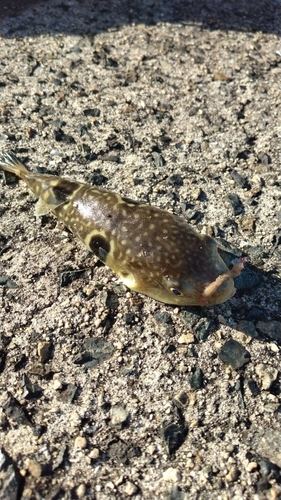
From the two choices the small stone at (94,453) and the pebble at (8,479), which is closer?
the pebble at (8,479)

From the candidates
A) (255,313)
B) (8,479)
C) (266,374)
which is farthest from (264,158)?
(8,479)

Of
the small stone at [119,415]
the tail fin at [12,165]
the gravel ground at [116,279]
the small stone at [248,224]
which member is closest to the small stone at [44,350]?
the gravel ground at [116,279]

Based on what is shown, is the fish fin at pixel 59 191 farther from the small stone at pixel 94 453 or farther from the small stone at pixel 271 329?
the small stone at pixel 94 453

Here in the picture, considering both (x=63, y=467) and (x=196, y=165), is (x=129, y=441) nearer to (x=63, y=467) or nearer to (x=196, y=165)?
(x=63, y=467)

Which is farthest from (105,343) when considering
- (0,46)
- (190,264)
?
(0,46)

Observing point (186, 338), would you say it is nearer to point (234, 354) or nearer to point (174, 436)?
point (234, 354)

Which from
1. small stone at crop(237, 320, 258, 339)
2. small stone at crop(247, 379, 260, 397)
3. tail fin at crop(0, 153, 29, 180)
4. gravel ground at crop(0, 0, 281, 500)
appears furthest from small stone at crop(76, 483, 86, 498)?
tail fin at crop(0, 153, 29, 180)
